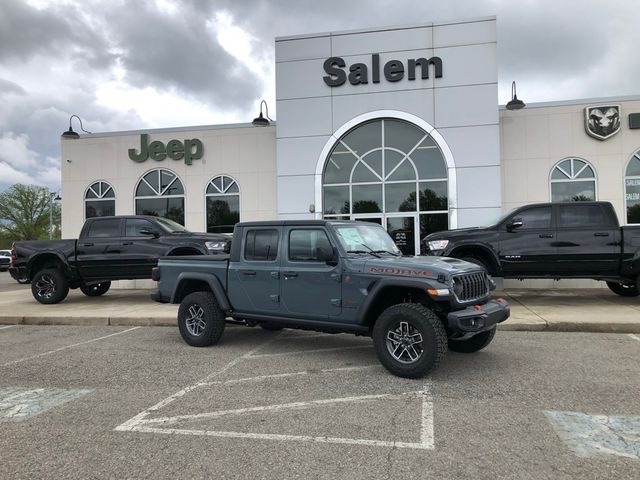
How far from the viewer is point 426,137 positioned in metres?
14.4

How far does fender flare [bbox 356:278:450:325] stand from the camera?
5.22m

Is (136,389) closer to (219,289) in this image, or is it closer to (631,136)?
(219,289)

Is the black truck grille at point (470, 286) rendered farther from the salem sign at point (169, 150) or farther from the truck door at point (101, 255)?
the salem sign at point (169, 150)

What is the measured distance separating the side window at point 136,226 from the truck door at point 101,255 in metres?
0.21

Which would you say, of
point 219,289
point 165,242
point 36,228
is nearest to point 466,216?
point 165,242

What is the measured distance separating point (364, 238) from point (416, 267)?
1154mm

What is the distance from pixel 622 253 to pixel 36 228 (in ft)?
177

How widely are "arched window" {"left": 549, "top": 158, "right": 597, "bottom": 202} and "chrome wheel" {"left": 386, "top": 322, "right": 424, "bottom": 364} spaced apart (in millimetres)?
11302

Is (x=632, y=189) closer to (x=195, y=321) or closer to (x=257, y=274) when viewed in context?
(x=257, y=274)

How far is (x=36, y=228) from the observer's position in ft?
165

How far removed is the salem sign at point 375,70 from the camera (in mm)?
14205

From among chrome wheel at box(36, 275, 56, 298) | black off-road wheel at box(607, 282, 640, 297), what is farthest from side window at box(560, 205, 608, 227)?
chrome wheel at box(36, 275, 56, 298)

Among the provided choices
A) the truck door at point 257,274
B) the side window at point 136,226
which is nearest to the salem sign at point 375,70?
the side window at point 136,226

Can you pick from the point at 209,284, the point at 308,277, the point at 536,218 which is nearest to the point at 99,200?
the point at 209,284
